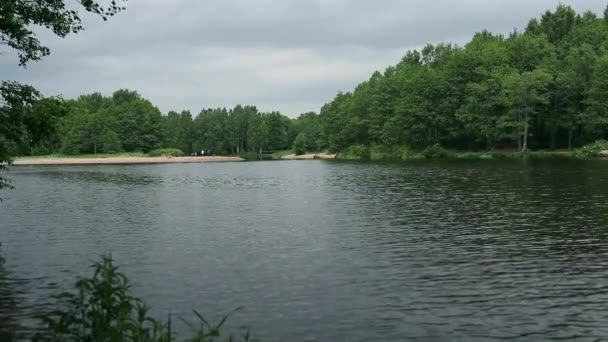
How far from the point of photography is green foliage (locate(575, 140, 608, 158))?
98.8m

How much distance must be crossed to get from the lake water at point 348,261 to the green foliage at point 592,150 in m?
61.1

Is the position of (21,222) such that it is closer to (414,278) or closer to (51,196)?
(51,196)

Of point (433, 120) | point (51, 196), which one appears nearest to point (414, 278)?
point (51, 196)

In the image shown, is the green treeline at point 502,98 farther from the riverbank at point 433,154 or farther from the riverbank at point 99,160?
the riverbank at point 99,160

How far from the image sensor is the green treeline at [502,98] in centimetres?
10900

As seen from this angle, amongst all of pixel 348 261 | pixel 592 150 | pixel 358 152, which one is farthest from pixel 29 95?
pixel 358 152

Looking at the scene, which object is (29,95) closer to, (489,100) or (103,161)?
(489,100)

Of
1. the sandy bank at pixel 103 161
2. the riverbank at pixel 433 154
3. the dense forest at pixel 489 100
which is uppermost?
the dense forest at pixel 489 100

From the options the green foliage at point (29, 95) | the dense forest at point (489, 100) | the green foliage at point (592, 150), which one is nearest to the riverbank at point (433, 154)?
the green foliage at point (592, 150)

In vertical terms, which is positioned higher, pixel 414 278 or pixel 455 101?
pixel 455 101

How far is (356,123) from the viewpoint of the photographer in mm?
151500

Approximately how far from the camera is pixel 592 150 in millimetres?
99312

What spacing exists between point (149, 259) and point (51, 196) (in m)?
32.8

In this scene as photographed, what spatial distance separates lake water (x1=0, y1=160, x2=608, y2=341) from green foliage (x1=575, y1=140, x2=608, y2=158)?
61.1 meters
